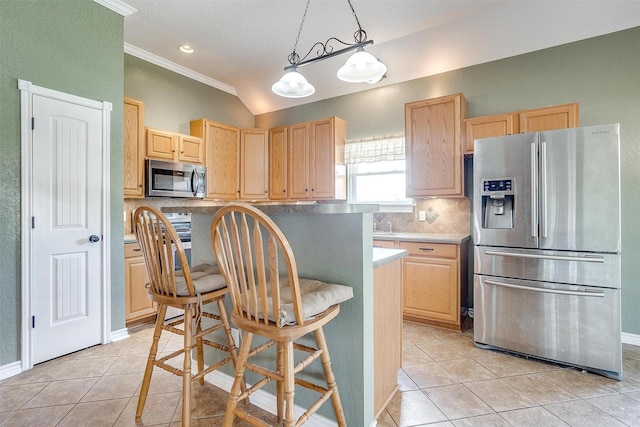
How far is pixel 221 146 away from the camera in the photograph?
424cm

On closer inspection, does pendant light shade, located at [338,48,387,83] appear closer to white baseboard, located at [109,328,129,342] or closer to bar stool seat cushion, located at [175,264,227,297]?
bar stool seat cushion, located at [175,264,227,297]

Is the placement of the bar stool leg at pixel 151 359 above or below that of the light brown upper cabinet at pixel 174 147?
below

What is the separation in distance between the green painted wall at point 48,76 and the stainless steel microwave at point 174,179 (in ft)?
1.92

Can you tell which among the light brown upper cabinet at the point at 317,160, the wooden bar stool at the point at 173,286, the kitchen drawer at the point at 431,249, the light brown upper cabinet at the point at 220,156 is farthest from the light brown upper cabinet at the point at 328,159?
the wooden bar stool at the point at 173,286

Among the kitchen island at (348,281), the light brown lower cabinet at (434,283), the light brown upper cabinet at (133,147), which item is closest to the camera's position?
the kitchen island at (348,281)

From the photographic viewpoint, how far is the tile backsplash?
342 centimetres

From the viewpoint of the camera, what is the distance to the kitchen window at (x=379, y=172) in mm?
3844

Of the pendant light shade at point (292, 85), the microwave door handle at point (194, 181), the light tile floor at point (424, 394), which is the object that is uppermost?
the pendant light shade at point (292, 85)

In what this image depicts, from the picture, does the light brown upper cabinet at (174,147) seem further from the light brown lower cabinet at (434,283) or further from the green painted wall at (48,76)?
the light brown lower cabinet at (434,283)

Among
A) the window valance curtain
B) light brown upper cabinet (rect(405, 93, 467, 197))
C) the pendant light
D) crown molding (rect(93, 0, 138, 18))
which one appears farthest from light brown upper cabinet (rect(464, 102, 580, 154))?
crown molding (rect(93, 0, 138, 18))

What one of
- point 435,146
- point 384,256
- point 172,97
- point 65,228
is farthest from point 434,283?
point 172,97

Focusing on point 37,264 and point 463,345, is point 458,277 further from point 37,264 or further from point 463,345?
point 37,264

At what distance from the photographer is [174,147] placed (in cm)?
367

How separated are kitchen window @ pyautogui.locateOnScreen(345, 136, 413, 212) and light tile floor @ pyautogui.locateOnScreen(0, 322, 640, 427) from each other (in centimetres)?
194
